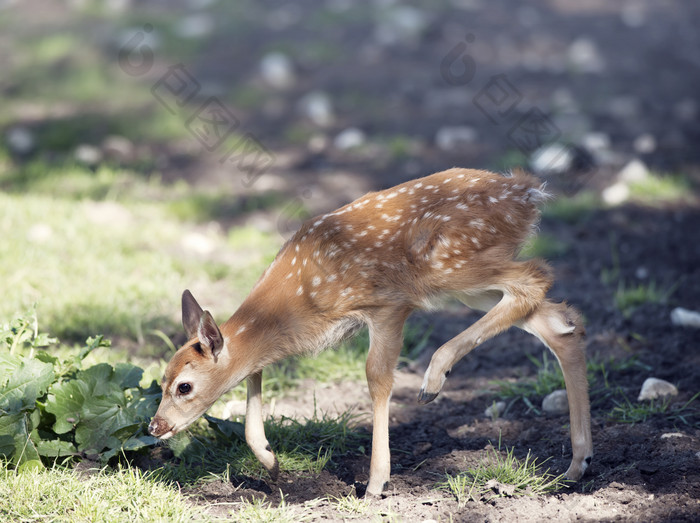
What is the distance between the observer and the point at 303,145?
805 centimetres

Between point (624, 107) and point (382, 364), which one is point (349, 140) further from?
point (382, 364)

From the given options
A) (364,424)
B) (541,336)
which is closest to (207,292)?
(364,424)

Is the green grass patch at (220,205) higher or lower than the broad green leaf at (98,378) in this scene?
higher

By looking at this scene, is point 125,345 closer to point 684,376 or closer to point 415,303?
point 415,303

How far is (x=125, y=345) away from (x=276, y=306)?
→ 1.55 metres

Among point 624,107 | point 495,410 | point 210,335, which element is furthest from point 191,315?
point 624,107

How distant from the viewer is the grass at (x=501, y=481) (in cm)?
319

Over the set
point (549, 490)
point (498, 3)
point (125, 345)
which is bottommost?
point (549, 490)

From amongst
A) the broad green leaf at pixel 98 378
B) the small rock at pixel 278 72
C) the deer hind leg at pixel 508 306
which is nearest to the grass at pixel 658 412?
the deer hind leg at pixel 508 306

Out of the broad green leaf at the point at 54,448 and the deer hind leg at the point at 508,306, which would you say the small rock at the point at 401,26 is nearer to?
the deer hind leg at the point at 508,306

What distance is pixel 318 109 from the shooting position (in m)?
8.63

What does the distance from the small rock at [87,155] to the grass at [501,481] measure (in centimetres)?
514

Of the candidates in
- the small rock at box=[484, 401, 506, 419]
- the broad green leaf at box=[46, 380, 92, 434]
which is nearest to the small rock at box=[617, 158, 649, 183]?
the small rock at box=[484, 401, 506, 419]

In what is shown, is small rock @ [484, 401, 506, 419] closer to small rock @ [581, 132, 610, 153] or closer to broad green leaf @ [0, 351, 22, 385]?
broad green leaf @ [0, 351, 22, 385]
